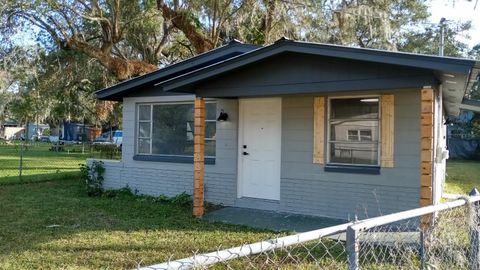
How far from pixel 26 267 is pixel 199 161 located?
12.6 feet

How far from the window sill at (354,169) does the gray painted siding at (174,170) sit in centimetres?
225

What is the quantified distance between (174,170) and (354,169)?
439 cm

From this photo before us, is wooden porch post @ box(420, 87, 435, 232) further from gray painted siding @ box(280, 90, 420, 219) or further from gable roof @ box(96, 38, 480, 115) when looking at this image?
gray painted siding @ box(280, 90, 420, 219)

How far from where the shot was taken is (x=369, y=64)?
23.3ft

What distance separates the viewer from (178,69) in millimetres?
10422

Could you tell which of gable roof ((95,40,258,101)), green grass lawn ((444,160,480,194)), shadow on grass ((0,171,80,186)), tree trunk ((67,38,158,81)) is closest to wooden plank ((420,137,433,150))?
gable roof ((95,40,258,101))

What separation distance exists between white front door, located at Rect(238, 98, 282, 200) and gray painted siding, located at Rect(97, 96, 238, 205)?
0.19 metres

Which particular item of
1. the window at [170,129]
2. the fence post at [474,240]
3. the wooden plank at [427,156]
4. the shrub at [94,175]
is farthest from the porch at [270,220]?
the shrub at [94,175]

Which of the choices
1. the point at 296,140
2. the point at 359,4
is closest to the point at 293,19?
the point at 359,4

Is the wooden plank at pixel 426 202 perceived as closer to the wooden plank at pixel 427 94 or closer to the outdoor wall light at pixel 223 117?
the wooden plank at pixel 427 94

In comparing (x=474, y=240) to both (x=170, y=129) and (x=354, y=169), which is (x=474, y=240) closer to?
(x=354, y=169)

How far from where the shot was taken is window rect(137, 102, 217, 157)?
10.5 metres

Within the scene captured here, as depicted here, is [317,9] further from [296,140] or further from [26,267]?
[26,267]

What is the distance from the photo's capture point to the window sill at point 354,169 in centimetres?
811
